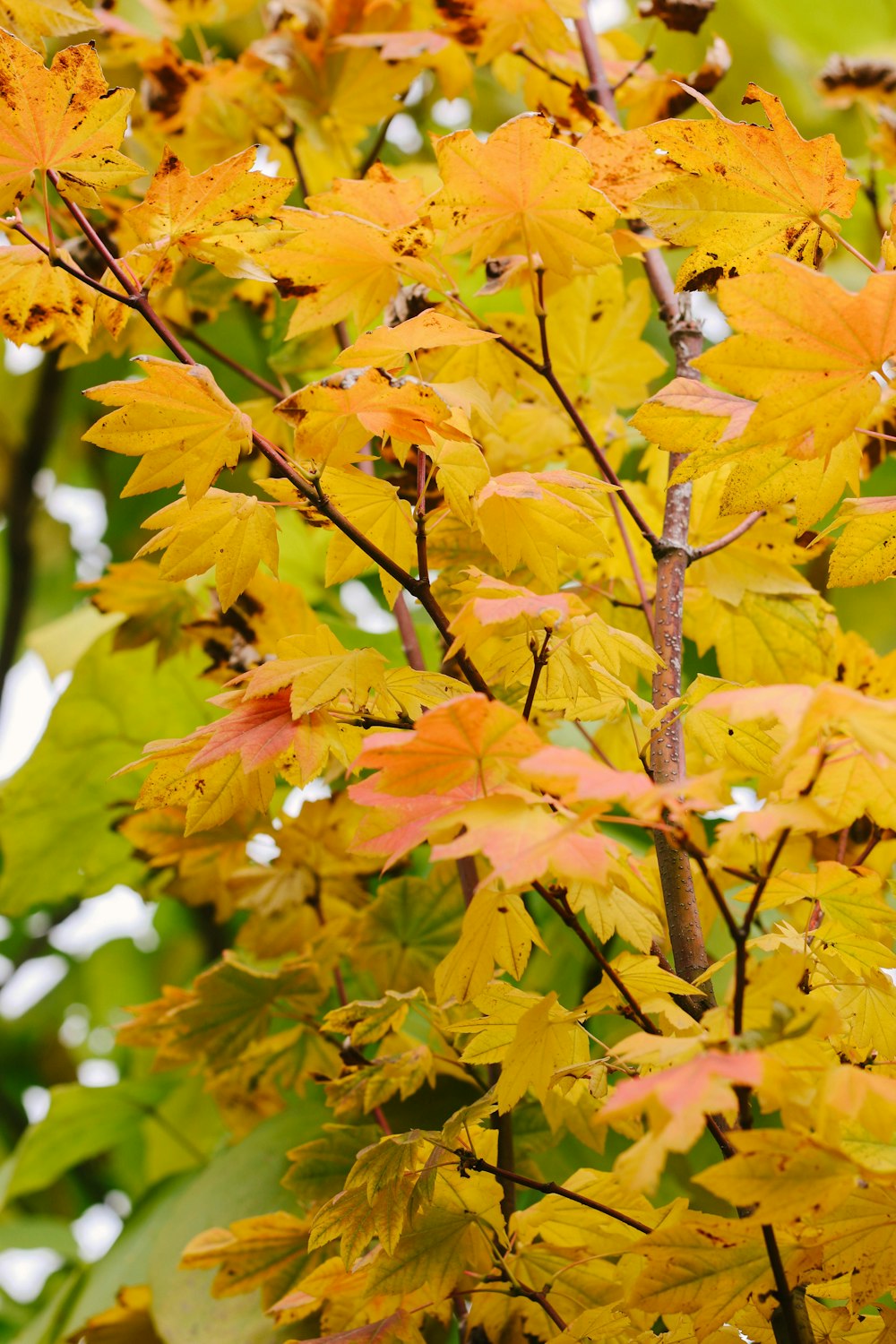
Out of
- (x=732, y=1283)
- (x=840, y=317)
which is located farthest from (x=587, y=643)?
(x=732, y=1283)

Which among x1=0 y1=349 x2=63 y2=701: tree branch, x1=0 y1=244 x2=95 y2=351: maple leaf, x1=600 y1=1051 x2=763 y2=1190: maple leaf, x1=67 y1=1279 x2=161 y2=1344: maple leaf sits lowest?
x1=67 y1=1279 x2=161 y2=1344: maple leaf

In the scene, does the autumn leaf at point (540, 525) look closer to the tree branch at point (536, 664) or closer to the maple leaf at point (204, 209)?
the tree branch at point (536, 664)

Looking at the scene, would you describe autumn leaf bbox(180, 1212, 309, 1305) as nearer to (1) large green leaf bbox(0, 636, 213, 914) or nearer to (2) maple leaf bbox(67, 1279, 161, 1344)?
(2) maple leaf bbox(67, 1279, 161, 1344)

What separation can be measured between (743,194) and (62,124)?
405 mm

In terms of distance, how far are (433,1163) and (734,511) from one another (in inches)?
15.8

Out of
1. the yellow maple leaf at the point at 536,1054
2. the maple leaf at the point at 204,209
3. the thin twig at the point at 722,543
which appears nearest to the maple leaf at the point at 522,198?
the maple leaf at the point at 204,209

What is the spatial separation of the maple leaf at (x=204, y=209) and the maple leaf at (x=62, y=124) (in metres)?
0.02

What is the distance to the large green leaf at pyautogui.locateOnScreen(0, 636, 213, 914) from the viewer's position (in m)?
1.25

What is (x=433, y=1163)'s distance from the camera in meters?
0.61

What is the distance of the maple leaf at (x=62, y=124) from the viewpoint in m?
0.63

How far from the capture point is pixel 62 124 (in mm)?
646

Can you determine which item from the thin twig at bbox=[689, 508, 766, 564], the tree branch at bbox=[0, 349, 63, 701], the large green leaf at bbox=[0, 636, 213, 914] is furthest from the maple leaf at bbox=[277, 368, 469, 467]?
the tree branch at bbox=[0, 349, 63, 701]

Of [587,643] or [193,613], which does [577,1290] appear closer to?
[587,643]

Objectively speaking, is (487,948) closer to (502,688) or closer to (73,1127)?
(502,688)
